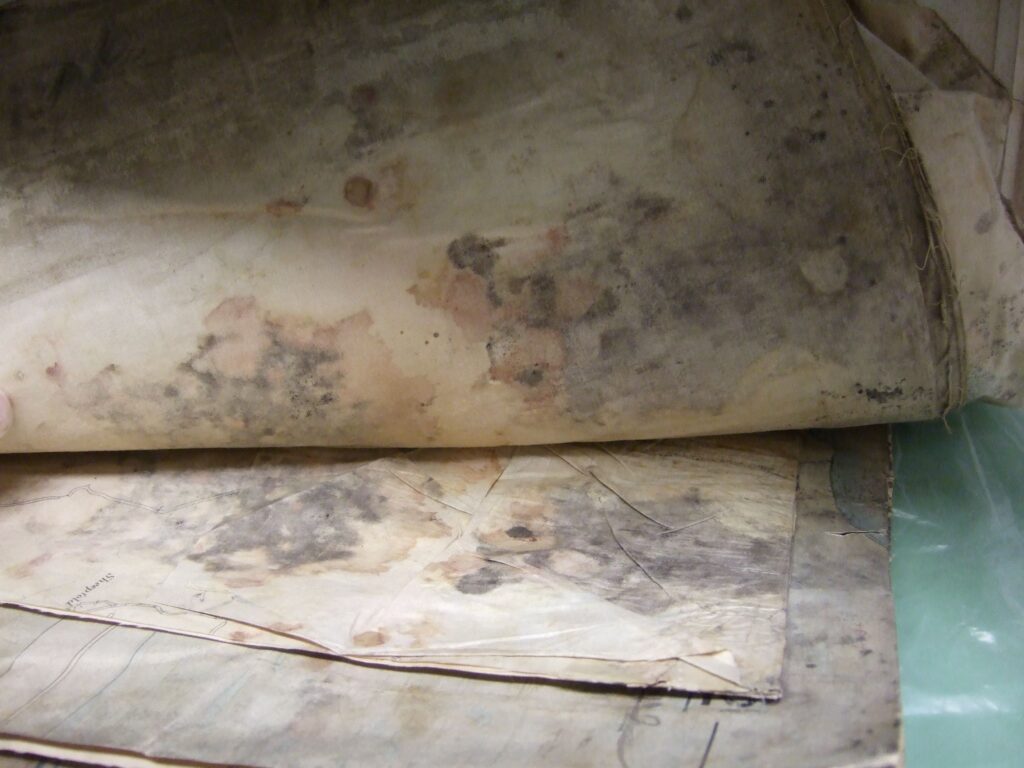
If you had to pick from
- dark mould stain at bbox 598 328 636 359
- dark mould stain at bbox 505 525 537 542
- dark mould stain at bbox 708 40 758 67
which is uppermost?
dark mould stain at bbox 708 40 758 67

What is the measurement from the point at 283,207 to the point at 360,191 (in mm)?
99

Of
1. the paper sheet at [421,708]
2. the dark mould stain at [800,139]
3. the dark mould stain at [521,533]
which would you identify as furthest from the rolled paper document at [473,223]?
the paper sheet at [421,708]

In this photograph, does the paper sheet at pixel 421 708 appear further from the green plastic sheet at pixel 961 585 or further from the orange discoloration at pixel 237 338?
the orange discoloration at pixel 237 338

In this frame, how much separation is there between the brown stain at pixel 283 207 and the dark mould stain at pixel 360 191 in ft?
0.19

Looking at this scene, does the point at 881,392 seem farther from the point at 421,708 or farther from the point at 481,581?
the point at 421,708

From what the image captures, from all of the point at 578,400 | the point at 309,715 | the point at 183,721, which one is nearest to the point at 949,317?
the point at 578,400

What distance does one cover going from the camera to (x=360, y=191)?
1.12 meters

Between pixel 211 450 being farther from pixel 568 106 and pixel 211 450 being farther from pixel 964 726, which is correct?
pixel 964 726

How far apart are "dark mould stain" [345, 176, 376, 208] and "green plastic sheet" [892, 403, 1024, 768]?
2.56ft

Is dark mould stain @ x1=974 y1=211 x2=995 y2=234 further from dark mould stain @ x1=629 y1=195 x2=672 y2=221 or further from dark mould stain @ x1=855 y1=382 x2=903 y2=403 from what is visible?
dark mould stain @ x1=629 y1=195 x2=672 y2=221

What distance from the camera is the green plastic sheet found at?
0.94 m

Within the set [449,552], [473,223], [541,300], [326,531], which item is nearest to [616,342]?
[541,300]

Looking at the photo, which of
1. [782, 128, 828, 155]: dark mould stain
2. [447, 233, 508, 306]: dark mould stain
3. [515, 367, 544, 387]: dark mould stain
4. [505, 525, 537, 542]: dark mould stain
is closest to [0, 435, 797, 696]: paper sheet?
[505, 525, 537, 542]: dark mould stain

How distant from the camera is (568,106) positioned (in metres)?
1.08
